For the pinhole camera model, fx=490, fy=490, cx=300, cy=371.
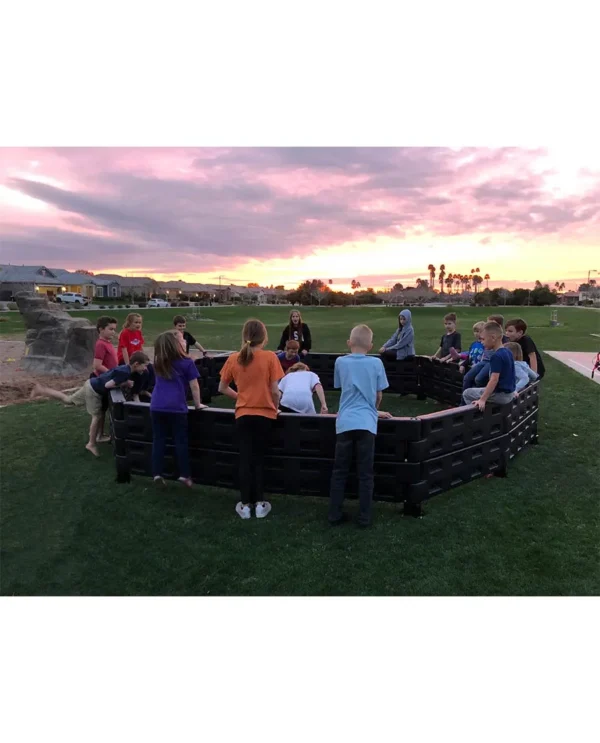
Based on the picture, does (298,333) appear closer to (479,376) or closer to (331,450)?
(479,376)

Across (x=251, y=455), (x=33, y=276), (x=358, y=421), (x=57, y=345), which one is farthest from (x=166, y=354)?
(x=33, y=276)

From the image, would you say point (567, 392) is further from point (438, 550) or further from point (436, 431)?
point (438, 550)

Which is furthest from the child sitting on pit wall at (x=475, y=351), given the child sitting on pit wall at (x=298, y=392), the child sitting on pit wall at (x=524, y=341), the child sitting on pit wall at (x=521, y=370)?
the child sitting on pit wall at (x=298, y=392)

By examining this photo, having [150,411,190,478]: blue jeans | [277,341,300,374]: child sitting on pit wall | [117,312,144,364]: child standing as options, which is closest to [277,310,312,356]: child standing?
[277,341,300,374]: child sitting on pit wall

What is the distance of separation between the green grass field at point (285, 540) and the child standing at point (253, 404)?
26 centimetres

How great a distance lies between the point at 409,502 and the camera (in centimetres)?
458

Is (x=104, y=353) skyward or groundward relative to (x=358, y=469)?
skyward

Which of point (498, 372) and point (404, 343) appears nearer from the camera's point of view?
point (498, 372)

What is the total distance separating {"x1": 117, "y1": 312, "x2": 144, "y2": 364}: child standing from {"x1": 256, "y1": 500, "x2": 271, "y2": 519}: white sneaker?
4038 millimetres

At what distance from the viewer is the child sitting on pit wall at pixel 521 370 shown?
6.46 meters

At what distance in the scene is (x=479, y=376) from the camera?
5809 mm

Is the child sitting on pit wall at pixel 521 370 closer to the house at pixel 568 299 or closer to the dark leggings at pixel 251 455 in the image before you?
the dark leggings at pixel 251 455

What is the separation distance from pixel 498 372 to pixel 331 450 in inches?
81.5

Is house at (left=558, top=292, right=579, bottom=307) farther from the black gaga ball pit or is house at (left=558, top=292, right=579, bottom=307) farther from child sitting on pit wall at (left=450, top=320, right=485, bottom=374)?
the black gaga ball pit
